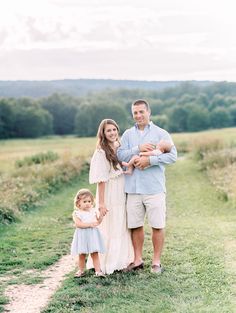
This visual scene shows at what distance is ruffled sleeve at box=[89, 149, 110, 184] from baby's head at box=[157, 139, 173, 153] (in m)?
0.74

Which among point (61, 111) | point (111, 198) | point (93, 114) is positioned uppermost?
point (61, 111)

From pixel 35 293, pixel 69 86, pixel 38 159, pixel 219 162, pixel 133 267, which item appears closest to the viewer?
pixel 35 293

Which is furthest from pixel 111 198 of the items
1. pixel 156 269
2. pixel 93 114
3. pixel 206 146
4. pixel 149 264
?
pixel 93 114

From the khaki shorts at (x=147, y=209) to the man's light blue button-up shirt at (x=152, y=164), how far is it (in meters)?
0.09

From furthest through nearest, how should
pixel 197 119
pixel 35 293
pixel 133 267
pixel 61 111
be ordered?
pixel 197 119 → pixel 61 111 → pixel 133 267 → pixel 35 293

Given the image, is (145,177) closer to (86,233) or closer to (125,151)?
(125,151)

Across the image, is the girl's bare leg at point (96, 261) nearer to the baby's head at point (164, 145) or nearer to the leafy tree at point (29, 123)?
the baby's head at point (164, 145)

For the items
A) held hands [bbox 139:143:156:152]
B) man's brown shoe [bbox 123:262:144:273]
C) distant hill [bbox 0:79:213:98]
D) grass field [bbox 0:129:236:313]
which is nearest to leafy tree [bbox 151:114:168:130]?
distant hill [bbox 0:79:213:98]

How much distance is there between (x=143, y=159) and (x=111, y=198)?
73 cm

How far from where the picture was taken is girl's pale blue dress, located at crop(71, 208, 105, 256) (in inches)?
287

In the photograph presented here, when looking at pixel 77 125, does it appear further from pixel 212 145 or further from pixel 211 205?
pixel 211 205

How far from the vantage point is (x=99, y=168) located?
741cm

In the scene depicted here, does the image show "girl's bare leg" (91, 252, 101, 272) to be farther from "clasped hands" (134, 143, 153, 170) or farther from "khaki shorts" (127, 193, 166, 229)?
"clasped hands" (134, 143, 153, 170)

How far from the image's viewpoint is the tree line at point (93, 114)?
6053 cm
